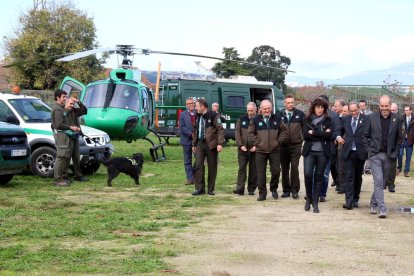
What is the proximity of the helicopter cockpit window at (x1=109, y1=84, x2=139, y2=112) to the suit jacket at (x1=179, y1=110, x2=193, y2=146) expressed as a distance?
16.0ft

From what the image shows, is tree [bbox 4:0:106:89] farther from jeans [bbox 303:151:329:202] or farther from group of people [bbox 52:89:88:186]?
jeans [bbox 303:151:329:202]

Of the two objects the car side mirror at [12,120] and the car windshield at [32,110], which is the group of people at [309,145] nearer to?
the car windshield at [32,110]

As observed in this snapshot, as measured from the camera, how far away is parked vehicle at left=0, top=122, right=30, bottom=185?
11977 millimetres

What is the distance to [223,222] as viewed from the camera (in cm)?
897

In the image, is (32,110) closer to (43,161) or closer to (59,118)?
(43,161)

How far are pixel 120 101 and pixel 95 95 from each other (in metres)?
0.80

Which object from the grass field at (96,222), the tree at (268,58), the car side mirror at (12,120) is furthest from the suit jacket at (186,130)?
the tree at (268,58)

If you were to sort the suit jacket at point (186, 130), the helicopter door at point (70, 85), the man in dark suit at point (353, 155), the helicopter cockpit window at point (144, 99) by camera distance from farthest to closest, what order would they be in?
the helicopter cockpit window at point (144, 99)
the helicopter door at point (70, 85)
the suit jacket at point (186, 130)
the man in dark suit at point (353, 155)

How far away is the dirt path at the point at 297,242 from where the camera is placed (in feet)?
21.1

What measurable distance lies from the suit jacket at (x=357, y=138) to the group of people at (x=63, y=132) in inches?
218

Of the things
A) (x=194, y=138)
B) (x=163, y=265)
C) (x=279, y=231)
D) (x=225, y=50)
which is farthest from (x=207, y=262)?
(x=225, y=50)

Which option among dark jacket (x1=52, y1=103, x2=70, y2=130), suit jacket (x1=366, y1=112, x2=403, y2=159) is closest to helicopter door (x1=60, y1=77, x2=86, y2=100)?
dark jacket (x1=52, y1=103, x2=70, y2=130)

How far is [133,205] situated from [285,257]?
3.94m

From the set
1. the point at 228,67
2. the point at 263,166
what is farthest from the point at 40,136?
the point at 228,67
